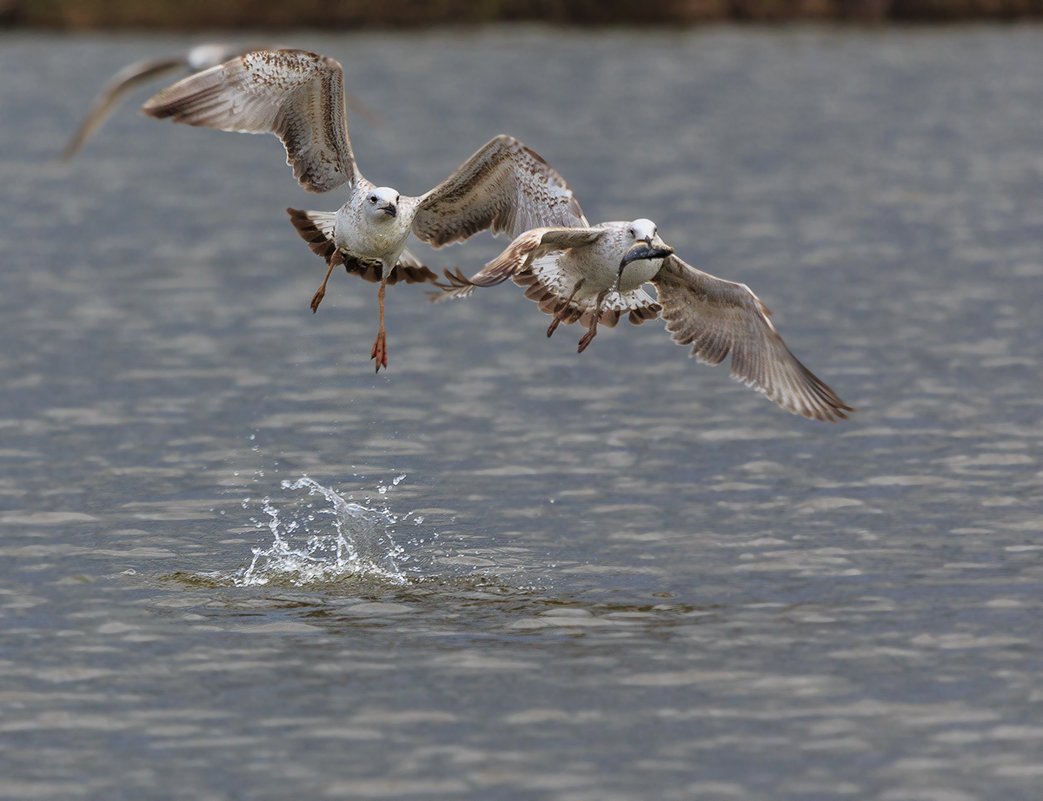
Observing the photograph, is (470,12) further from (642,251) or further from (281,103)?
(642,251)

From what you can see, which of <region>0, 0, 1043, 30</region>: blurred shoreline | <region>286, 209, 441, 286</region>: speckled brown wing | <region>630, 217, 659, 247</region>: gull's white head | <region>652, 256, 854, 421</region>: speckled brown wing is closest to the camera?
<region>630, 217, 659, 247</region>: gull's white head

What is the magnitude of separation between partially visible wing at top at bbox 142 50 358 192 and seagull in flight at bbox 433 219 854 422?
4.46ft

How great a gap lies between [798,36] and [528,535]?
4230 cm

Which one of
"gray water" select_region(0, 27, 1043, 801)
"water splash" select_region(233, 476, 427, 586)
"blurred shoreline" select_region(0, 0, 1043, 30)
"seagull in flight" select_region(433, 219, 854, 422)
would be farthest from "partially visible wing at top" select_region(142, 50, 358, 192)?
"blurred shoreline" select_region(0, 0, 1043, 30)

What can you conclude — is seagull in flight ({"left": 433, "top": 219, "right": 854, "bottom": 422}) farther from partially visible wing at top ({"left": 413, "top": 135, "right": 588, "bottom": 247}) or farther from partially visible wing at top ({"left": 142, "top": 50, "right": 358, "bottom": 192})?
partially visible wing at top ({"left": 142, "top": 50, "right": 358, "bottom": 192})

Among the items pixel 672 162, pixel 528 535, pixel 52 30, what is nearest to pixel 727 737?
pixel 528 535

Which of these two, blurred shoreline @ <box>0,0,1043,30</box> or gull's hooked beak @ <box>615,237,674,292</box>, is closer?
gull's hooked beak @ <box>615,237,674,292</box>

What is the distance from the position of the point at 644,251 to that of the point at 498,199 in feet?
5.30

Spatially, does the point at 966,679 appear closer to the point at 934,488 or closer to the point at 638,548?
the point at 638,548

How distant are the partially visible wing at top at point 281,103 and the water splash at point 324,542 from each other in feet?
8.38

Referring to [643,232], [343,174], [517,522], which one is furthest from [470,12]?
[643,232]

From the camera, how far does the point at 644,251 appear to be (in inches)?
483

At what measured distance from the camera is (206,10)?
167 ft

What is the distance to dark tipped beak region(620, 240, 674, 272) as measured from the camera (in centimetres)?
→ 1224
